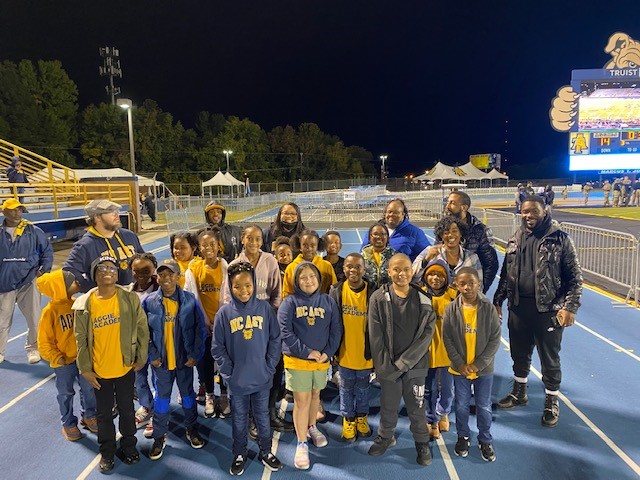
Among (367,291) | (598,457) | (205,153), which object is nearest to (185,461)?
(367,291)

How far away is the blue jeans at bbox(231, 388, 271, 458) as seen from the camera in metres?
3.35

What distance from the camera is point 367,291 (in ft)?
12.1

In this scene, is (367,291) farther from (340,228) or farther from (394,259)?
(340,228)

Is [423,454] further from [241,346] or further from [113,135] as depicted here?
[113,135]

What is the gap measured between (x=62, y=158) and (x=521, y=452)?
157ft

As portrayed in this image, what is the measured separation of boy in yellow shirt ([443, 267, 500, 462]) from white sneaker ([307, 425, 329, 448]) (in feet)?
3.54

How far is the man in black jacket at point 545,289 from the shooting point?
12.8 feet

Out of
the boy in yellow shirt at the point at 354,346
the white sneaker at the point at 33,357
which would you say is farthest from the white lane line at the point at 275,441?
the white sneaker at the point at 33,357

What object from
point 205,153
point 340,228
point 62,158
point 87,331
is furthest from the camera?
point 205,153

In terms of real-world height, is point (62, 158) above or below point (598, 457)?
above

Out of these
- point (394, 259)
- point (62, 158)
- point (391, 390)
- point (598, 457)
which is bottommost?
point (598, 457)

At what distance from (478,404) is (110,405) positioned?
2892 mm

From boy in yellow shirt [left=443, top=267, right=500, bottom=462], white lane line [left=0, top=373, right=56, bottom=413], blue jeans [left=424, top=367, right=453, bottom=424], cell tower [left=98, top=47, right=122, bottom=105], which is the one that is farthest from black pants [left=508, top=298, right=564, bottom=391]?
cell tower [left=98, top=47, right=122, bottom=105]

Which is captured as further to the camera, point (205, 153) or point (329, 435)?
point (205, 153)
